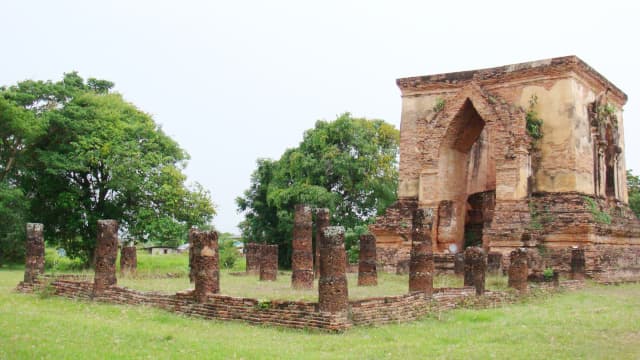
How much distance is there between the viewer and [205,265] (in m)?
12.8

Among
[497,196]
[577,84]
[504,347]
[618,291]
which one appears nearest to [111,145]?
[497,196]

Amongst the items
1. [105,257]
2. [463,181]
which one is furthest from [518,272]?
[105,257]

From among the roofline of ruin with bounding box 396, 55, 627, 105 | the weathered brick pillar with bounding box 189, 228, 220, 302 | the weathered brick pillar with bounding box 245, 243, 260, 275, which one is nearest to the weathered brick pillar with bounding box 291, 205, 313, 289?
the weathered brick pillar with bounding box 189, 228, 220, 302

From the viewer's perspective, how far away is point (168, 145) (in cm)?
3031

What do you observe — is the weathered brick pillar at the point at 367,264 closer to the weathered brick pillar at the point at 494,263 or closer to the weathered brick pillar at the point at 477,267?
the weathered brick pillar at the point at 477,267

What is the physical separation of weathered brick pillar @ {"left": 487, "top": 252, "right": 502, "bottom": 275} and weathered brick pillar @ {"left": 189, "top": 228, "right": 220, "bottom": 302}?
29.2 feet

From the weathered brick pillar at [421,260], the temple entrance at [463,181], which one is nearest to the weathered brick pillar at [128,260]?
the temple entrance at [463,181]

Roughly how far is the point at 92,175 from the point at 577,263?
19511 millimetres

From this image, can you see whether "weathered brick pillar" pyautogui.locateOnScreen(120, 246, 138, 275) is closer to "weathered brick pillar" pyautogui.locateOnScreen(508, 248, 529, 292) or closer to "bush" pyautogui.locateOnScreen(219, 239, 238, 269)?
"bush" pyautogui.locateOnScreen(219, 239, 238, 269)

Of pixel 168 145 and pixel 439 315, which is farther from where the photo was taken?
pixel 168 145

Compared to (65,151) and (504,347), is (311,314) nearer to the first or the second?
(504,347)

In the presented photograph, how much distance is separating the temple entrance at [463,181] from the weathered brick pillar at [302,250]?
8160mm

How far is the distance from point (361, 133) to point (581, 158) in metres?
13.9

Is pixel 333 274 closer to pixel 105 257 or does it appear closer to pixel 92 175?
pixel 105 257
